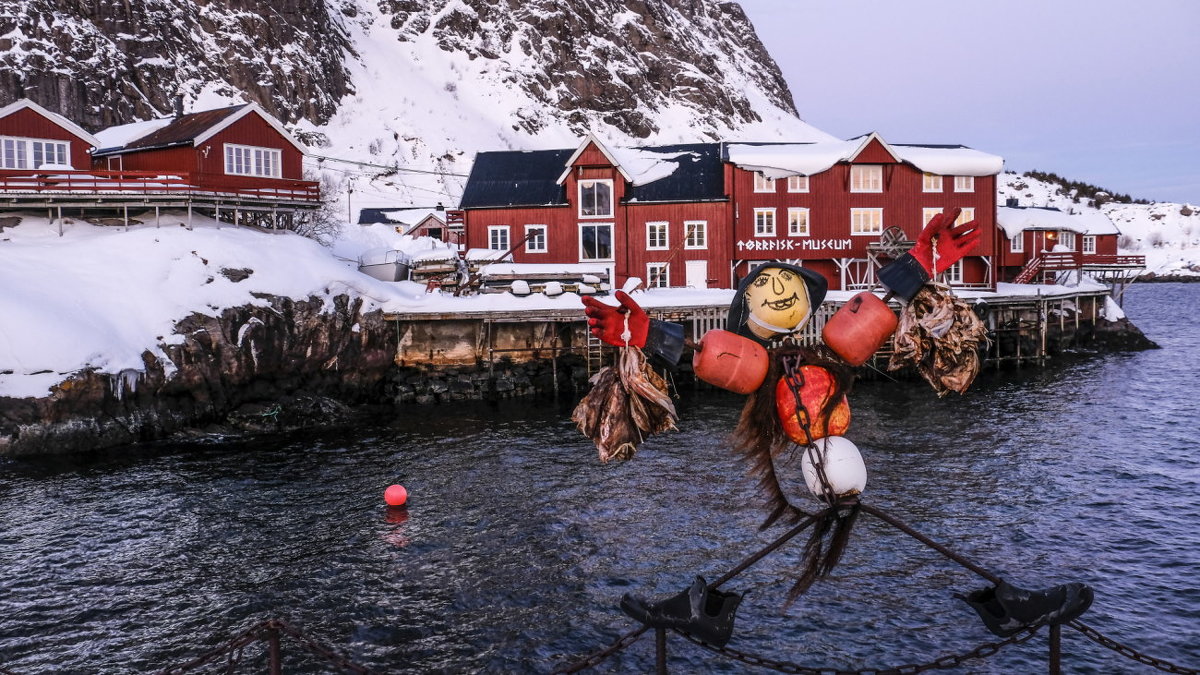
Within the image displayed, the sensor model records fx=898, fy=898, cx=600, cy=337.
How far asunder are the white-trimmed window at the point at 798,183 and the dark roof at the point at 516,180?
450 inches

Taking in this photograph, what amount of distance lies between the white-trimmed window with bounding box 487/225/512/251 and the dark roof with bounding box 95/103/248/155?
1320 cm

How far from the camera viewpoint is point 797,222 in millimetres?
46094

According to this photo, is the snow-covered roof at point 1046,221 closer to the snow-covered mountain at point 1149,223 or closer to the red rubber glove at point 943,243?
the red rubber glove at point 943,243

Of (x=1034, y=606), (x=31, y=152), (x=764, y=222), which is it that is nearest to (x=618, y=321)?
(x=1034, y=606)

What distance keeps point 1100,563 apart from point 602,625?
970 centimetres

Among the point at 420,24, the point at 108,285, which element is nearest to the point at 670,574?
the point at 108,285

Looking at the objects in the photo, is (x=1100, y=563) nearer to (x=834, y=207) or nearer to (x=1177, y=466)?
(x=1177, y=466)

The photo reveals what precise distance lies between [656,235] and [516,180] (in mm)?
8274

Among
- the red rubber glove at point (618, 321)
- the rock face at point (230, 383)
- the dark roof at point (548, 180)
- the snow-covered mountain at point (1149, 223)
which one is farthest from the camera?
the snow-covered mountain at point (1149, 223)

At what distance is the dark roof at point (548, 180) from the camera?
1832 inches

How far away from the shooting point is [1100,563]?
55.8ft

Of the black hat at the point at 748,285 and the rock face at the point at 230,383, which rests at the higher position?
the black hat at the point at 748,285

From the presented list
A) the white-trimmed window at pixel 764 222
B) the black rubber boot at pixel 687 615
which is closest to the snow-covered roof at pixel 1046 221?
the white-trimmed window at pixel 764 222

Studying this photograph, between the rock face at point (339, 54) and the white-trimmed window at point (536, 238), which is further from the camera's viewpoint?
the rock face at point (339, 54)
